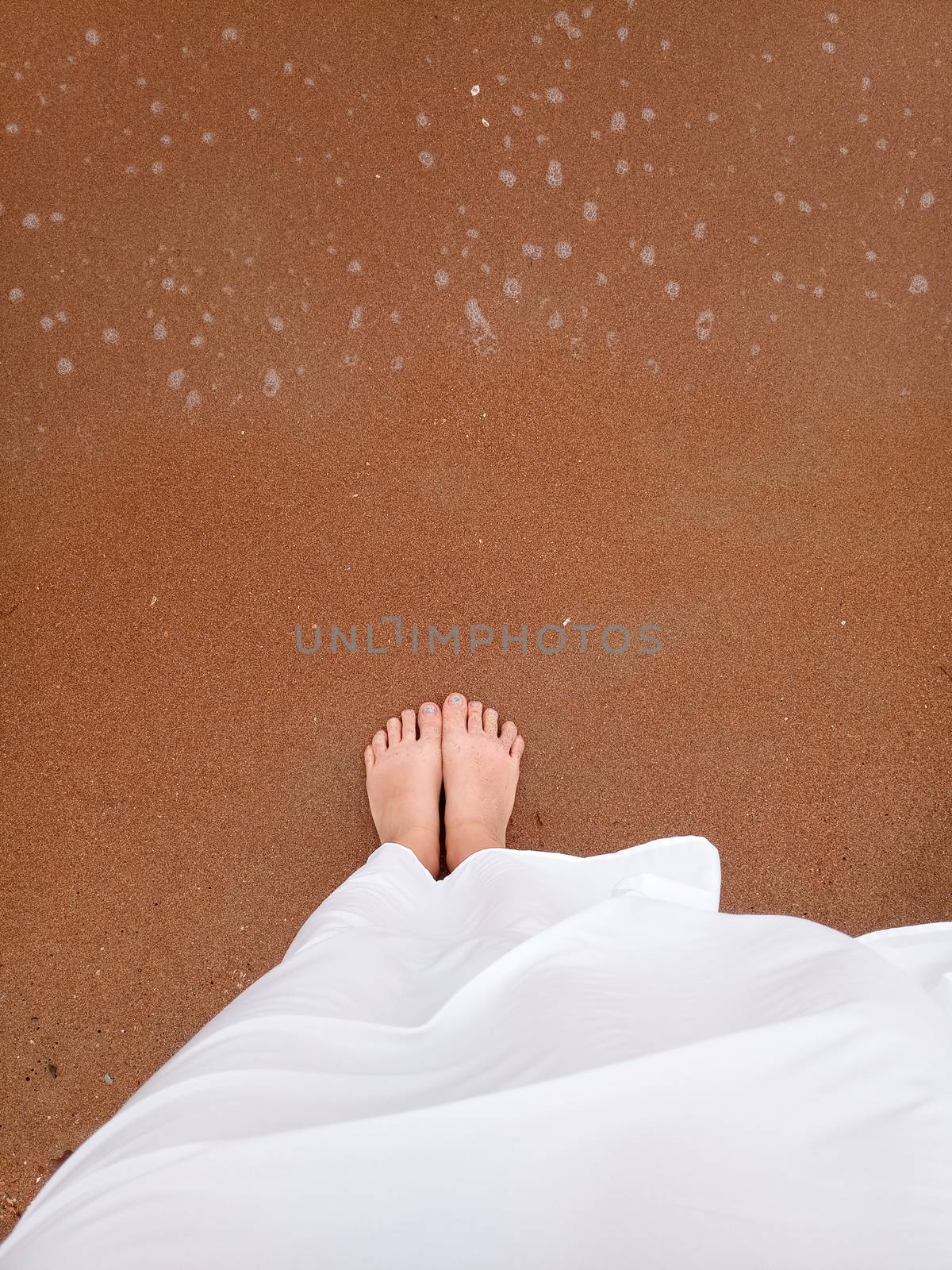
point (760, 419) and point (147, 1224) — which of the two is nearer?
point (147, 1224)

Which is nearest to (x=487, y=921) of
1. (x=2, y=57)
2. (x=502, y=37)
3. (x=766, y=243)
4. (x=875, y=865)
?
(x=875, y=865)

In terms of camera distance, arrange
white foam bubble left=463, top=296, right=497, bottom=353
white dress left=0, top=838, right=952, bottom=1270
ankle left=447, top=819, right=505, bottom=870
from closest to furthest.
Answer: white dress left=0, top=838, right=952, bottom=1270 → ankle left=447, top=819, right=505, bottom=870 → white foam bubble left=463, top=296, right=497, bottom=353

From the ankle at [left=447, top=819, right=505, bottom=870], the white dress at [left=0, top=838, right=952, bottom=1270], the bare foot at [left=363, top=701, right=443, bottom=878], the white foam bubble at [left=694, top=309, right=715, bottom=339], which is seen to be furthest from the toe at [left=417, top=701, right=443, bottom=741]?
the white foam bubble at [left=694, top=309, right=715, bottom=339]

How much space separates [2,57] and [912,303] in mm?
1411

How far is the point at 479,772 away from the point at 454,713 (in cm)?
9

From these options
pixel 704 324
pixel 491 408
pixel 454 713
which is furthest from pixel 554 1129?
pixel 704 324

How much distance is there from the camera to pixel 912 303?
1.18 meters

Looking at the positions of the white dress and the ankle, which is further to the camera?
the ankle

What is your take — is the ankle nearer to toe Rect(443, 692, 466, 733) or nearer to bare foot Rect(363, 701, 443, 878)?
bare foot Rect(363, 701, 443, 878)

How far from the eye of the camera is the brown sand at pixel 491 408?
1.13 metres

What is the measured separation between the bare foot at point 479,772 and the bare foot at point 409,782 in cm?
2

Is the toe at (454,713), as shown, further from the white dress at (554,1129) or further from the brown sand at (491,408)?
the white dress at (554,1129)

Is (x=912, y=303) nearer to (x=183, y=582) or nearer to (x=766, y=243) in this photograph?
(x=766, y=243)

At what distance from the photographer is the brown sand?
3.71 ft
